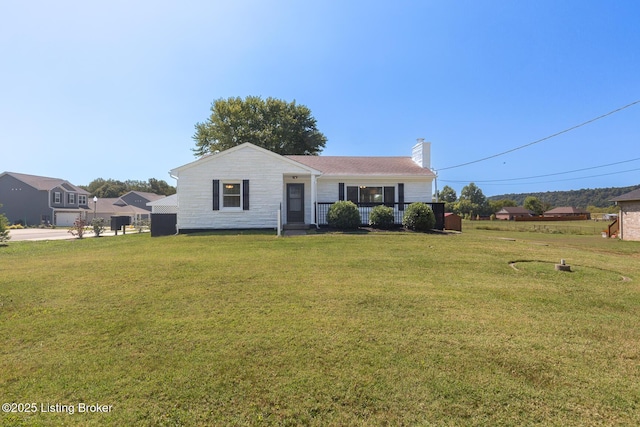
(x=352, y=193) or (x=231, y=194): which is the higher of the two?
(x=352, y=193)

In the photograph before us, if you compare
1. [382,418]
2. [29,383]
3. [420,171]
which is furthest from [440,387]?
[420,171]

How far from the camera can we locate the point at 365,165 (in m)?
17.7

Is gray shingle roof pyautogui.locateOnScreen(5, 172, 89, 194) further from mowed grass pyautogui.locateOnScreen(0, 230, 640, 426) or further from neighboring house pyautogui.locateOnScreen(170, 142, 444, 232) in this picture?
mowed grass pyautogui.locateOnScreen(0, 230, 640, 426)

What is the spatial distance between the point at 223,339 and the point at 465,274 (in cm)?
496

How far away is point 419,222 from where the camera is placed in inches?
519

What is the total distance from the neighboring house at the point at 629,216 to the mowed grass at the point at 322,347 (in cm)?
1510

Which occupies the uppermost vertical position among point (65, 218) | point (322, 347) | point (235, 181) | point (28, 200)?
point (28, 200)

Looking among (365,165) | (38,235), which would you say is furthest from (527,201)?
(38,235)

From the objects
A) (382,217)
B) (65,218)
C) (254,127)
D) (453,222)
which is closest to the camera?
(382,217)

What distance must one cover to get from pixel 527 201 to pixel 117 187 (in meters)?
103

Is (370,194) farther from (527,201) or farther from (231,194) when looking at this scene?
(527,201)

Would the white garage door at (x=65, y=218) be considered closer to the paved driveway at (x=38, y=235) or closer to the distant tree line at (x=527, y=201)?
the paved driveway at (x=38, y=235)

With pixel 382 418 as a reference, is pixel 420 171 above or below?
above

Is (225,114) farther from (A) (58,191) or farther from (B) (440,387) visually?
(B) (440,387)
